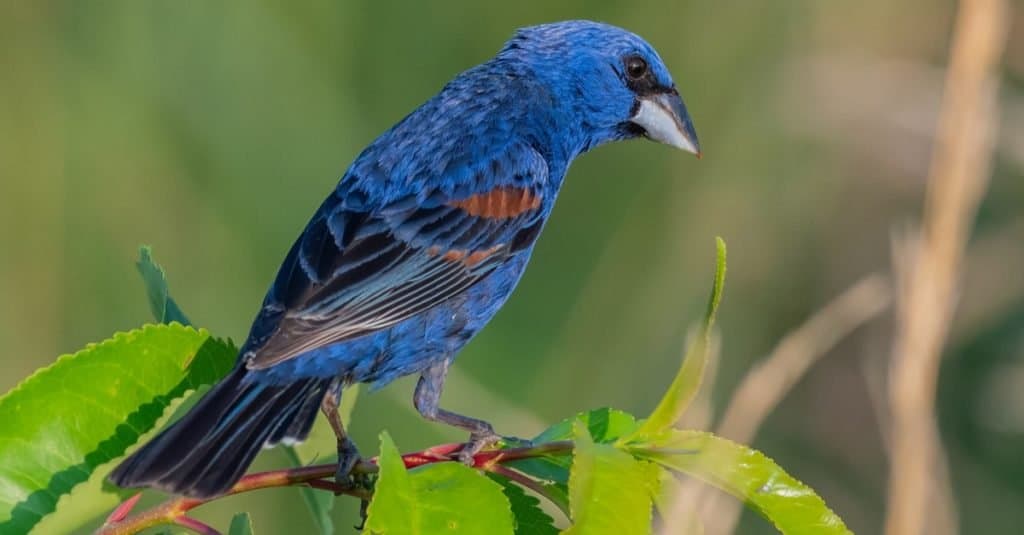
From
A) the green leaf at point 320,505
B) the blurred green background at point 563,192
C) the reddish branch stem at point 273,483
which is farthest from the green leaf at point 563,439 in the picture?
the blurred green background at point 563,192

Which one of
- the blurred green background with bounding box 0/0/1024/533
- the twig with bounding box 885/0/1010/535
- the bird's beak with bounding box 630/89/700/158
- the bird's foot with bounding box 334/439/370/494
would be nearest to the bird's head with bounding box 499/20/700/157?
the bird's beak with bounding box 630/89/700/158

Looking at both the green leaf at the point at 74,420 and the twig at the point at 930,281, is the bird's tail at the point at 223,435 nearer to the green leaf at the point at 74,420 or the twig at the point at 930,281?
the green leaf at the point at 74,420

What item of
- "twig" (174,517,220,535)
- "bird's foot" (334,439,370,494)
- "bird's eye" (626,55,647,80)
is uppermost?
"bird's eye" (626,55,647,80)

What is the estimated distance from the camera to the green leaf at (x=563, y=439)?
5.79 ft

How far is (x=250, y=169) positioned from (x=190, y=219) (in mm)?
226

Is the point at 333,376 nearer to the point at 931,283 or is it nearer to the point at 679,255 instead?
Result: the point at 931,283

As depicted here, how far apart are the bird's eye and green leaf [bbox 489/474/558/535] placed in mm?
1921

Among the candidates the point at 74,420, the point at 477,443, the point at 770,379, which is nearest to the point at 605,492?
the point at 477,443

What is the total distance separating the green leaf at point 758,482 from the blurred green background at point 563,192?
170cm

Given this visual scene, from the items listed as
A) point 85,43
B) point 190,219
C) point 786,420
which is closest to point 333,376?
point 190,219

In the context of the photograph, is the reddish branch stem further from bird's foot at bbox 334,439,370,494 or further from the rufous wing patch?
the rufous wing patch

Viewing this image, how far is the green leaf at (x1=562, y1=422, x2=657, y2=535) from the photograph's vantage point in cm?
148

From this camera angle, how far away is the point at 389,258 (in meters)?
A: 2.73

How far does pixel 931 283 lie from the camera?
2.46 meters
